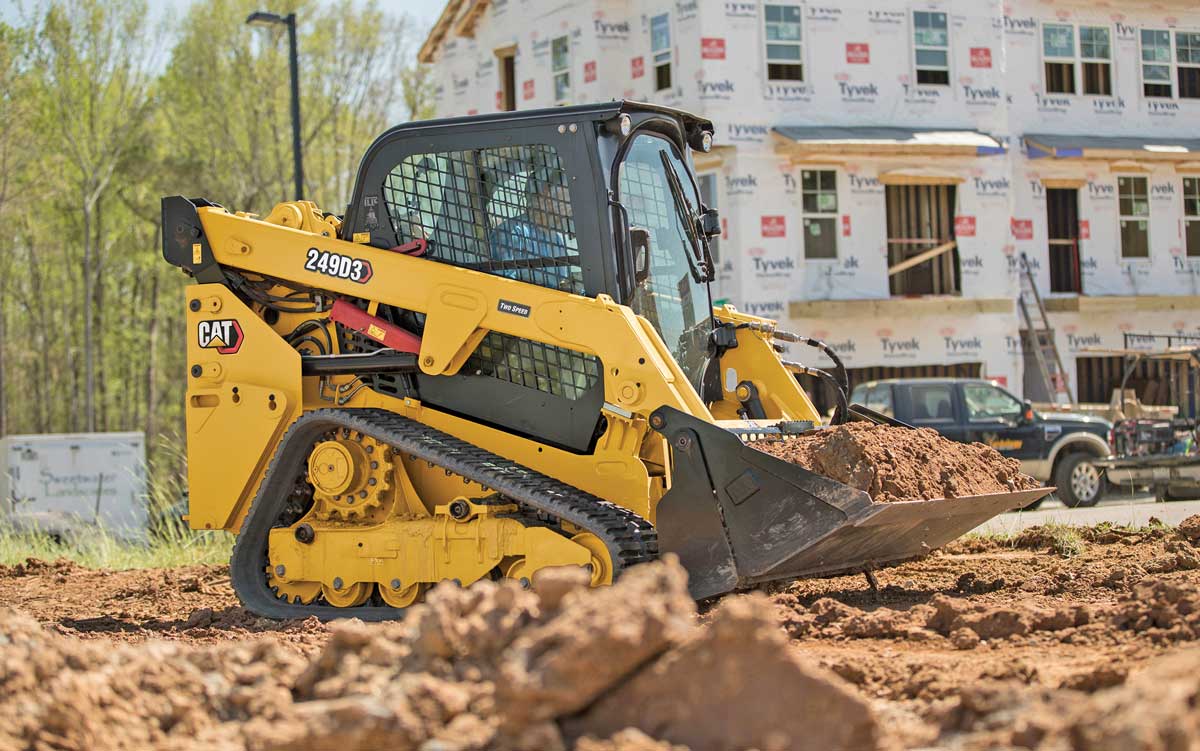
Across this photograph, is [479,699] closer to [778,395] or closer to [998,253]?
[778,395]

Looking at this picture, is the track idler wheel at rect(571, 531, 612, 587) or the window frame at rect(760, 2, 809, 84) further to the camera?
the window frame at rect(760, 2, 809, 84)

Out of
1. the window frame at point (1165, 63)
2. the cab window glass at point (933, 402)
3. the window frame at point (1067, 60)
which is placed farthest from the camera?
the window frame at point (1165, 63)

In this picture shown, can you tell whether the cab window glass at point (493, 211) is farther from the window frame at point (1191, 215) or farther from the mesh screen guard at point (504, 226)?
the window frame at point (1191, 215)

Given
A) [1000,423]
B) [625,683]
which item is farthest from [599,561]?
[1000,423]

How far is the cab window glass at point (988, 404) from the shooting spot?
2031 cm

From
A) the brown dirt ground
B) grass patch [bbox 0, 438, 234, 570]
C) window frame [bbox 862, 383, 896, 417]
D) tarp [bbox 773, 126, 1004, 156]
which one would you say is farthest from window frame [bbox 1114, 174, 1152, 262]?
the brown dirt ground

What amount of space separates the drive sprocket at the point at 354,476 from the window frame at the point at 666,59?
1976cm

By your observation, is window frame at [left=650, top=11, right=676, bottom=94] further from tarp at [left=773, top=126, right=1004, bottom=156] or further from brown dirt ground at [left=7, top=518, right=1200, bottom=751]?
brown dirt ground at [left=7, top=518, right=1200, bottom=751]

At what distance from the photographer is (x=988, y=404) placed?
20.4 metres

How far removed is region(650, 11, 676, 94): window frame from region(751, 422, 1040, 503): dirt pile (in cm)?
1980

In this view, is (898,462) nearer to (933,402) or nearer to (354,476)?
(354,476)

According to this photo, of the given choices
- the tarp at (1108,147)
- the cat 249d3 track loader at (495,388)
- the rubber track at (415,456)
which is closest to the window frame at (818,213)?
the tarp at (1108,147)

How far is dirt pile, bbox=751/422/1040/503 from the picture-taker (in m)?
7.47

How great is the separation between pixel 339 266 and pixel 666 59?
19.6 metres
